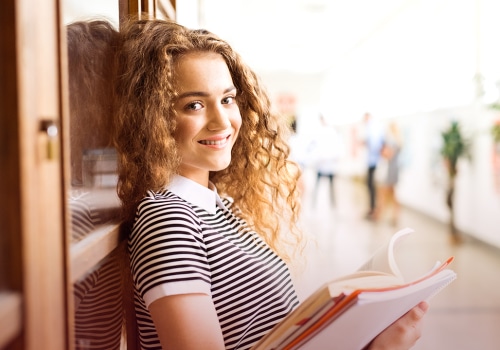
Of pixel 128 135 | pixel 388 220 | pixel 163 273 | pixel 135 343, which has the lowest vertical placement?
pixel 388 220

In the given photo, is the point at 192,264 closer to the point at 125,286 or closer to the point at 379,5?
the point at 125,286

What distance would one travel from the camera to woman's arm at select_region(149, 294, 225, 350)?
910 millimetres

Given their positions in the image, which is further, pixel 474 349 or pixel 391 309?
pixel 474 349

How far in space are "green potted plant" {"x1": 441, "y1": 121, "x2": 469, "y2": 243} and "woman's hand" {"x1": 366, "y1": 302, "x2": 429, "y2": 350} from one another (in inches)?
238

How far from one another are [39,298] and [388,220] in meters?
8.36

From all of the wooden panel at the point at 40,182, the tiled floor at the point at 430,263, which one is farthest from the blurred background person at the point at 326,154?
the wooden panel at the point at 40,182

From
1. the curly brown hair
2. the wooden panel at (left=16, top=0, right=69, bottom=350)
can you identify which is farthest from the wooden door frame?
the curly brown hair

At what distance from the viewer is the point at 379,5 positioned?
9078 mm

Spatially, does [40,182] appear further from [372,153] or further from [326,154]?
[326,154]

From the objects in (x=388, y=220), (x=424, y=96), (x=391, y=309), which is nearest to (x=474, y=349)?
(x=391, y=309)

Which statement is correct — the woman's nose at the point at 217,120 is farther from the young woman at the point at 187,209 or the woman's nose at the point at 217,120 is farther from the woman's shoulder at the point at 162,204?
the woman's shoulder at the point at 162,204

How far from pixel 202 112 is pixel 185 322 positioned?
476mm

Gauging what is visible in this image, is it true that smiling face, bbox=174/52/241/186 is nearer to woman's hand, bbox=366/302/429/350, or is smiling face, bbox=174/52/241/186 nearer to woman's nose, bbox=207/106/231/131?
woman's nose, bbox=207/106/231/131

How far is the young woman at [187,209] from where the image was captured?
938 mm
